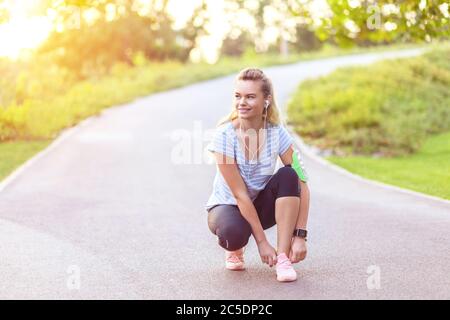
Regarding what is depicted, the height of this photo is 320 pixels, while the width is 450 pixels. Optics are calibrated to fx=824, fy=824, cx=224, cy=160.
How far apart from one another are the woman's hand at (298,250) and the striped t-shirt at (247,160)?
22.0 inches

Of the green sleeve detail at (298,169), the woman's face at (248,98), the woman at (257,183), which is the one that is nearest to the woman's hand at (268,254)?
the woman at (257,183)

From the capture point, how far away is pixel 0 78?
2056cm

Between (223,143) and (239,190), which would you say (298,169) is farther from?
(223,143)

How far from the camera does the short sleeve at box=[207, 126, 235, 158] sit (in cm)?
656

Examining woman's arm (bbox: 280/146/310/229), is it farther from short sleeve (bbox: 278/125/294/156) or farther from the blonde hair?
the blonde hair

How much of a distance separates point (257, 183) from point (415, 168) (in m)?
8.90

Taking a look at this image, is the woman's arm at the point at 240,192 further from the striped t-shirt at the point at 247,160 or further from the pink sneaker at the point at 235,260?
the pink sneaker at the point at 235,260

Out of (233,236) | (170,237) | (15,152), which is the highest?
(233,236)

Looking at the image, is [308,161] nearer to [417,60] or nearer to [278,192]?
[278,192]

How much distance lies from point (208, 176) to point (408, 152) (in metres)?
5.25

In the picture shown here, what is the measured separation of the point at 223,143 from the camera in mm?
6578

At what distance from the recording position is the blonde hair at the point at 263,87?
256 inches

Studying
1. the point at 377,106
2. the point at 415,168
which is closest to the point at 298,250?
the point at 415,168
